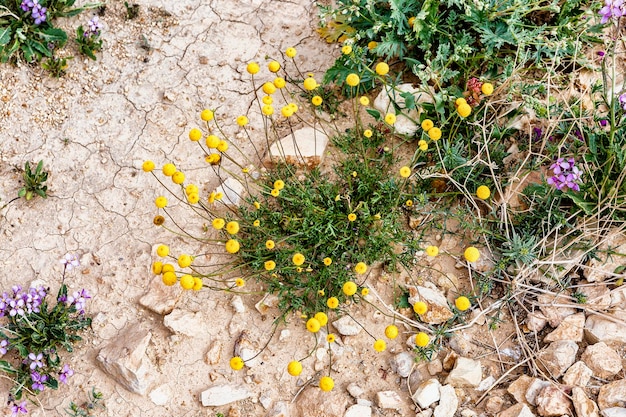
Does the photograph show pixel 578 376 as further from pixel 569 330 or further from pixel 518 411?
pixel 518 411

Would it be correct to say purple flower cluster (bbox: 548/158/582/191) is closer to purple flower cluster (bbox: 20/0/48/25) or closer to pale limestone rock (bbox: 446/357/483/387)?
pale limestone rock (bbox: 446/357/483/387)

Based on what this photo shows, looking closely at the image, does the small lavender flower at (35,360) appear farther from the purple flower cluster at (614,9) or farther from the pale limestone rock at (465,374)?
the purple flower cluster at (614,9)

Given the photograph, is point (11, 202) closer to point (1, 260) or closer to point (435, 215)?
point (1, 260)

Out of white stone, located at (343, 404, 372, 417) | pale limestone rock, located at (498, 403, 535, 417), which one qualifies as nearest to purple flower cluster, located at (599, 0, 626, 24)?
pale limestone rock, located at (498, 403, 535, 417)

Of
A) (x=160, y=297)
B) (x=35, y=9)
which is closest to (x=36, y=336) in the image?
(x=160, y=297)

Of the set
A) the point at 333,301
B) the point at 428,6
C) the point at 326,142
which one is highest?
the point at 428,6

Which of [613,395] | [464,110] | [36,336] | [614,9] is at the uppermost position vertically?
[614,9]

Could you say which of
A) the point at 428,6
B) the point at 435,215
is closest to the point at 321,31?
the point at 428,6
